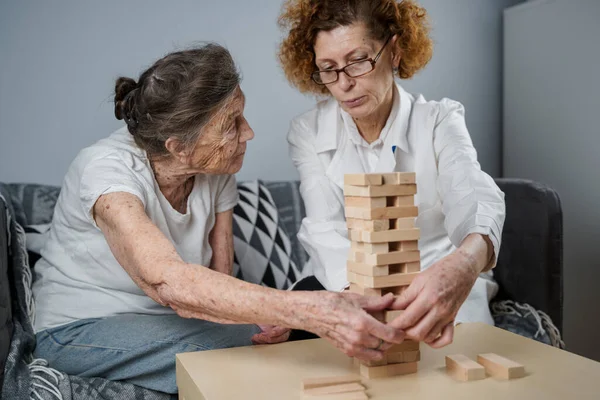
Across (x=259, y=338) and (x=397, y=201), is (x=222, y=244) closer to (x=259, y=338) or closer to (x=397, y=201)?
(x=259, y=338)

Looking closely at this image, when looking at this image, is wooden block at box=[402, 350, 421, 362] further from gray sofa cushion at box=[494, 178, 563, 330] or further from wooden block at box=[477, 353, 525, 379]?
gray sofa cushion at box=[494, 178, 563, 330]

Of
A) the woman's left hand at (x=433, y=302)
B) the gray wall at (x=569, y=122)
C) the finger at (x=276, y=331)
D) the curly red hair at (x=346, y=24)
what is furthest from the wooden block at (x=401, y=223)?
the gray wall at (x=569, y=122)

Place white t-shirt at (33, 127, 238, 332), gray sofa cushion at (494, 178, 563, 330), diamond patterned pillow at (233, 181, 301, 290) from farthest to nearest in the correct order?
1. diamond patterned pillow at (233, 181, 301, 290)
2. gray sofa cushion at (494, 178, 563, 330)
3. white t-shirt at (33, 127, 238, 332)

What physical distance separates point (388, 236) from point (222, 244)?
0.89 meters

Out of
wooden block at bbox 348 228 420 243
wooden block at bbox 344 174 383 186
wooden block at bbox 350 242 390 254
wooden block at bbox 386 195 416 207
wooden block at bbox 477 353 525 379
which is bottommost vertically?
wooden block at bbox 477 353 525 379

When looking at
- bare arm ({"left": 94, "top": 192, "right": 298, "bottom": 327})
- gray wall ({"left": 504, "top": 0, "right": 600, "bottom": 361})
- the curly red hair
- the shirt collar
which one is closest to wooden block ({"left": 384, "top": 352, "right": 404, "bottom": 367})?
bare arm ({"left": 94, "top": 192, "right": 298, "bottom": 327})

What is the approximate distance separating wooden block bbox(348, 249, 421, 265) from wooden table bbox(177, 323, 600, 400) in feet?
0.77

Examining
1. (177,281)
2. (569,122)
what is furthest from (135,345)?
(569,122)

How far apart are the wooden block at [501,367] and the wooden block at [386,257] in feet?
0.84

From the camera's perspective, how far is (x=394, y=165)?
6.72ft

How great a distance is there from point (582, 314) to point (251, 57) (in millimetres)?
1855

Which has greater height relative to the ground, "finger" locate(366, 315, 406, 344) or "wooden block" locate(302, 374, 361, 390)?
"finger" locate(366, 315, 406, 344)

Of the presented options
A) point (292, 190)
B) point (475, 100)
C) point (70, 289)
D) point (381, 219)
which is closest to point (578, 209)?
point (475, 100)

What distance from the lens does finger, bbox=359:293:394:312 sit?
129 centimetres
